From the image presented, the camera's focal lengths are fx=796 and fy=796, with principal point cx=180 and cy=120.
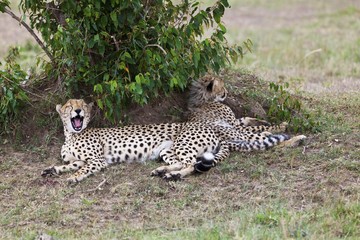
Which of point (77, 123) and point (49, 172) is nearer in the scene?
point (49, 172)

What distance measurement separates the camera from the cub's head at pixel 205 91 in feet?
25.5

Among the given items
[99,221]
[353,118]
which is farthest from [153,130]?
[353,118]

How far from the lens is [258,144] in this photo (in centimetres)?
703

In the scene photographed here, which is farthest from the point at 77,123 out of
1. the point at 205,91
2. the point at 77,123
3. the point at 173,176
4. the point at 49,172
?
the point at 205,91

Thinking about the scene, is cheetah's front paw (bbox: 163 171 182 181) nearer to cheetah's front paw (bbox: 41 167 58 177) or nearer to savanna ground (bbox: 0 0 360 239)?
savanna ground (bbox: 0 0 360 239)

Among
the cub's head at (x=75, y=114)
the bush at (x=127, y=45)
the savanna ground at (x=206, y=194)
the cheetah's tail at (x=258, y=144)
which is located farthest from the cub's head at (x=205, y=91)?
the cub's head at (x=75, y=114)

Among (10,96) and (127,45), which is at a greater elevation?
(127,45)

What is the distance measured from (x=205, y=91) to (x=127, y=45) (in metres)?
1.07

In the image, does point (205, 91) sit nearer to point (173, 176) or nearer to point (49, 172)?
point (173, 176)

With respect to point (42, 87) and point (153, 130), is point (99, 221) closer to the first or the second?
point (153, 130)

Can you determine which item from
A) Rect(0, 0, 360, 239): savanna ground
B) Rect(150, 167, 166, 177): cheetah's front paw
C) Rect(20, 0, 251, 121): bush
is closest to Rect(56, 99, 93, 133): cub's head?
Rect(20, 0, 251, 121): bush

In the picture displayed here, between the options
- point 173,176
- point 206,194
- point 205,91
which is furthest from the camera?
point 205,91

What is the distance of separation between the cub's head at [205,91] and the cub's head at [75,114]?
3.78ft

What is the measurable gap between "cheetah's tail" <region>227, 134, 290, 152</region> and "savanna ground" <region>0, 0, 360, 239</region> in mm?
102
